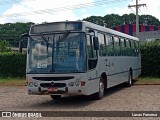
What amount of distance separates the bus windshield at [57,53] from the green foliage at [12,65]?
1547cm

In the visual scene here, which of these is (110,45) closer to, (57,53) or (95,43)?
(95,43)

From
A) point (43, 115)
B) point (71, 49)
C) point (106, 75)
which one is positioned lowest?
point (43, 115)

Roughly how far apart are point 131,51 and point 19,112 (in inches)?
443

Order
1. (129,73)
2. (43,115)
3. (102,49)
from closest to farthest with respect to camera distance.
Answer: (43,115) < (102,49) < (129,73)

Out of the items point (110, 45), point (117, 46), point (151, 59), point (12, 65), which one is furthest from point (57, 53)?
point (12, 65)

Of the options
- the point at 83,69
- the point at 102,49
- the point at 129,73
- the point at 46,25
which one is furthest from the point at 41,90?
the point at 129,73

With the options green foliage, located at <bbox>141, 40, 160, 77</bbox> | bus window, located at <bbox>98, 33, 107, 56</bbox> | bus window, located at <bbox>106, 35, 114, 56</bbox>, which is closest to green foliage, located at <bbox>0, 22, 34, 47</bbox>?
green foliage, located at <bbox>141, 40, 160, 77</bbox>

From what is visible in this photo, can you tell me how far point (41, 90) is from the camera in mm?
12523

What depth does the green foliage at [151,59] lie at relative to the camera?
80.2ft

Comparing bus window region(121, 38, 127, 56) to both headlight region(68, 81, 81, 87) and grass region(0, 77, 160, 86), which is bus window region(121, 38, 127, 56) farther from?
headlight region(68, 81, 81, 87)

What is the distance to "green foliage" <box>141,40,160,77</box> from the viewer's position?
80.2 ft

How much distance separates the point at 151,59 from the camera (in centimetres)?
2466

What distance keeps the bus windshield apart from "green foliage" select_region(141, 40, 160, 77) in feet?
42.5

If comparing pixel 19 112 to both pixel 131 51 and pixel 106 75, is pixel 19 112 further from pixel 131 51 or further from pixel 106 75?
pixel 131 51
